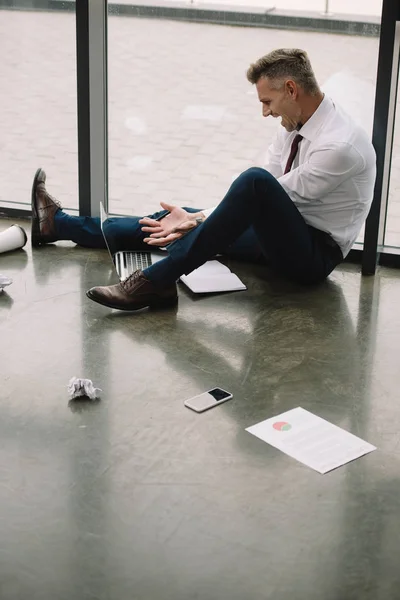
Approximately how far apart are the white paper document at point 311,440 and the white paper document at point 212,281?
1.19 metres

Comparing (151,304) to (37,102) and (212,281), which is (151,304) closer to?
(212,281)

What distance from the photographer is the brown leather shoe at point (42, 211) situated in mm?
4629

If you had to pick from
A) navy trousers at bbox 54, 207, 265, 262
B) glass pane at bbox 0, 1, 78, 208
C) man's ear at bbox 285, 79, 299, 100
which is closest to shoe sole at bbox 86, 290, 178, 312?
navy trousers at bbox 54, 207, 265, 262

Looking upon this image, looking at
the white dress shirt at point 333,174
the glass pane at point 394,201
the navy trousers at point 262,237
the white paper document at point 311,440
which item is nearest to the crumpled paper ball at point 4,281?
the navy trousers at point 262,237

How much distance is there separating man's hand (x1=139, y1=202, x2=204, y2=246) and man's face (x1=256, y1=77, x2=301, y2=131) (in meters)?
0.56

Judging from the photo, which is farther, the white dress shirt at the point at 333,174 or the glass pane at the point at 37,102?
the glass pane at the point at 37,102

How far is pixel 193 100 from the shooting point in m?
4.75

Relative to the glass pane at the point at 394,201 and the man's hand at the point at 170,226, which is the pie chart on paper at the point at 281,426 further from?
the glass pane at the point at 394,201

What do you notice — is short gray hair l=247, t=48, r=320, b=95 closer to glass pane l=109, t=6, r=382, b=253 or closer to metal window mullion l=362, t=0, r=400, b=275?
metal window mullion l=362, t=0, r=400, b=275

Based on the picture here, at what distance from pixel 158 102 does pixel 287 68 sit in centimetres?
108

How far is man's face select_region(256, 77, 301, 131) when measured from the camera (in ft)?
13.0

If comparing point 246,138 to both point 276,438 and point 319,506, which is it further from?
point 319,506

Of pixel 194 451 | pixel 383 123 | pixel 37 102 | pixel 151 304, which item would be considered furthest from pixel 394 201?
pixel 194 451

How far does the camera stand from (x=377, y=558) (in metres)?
2.38
